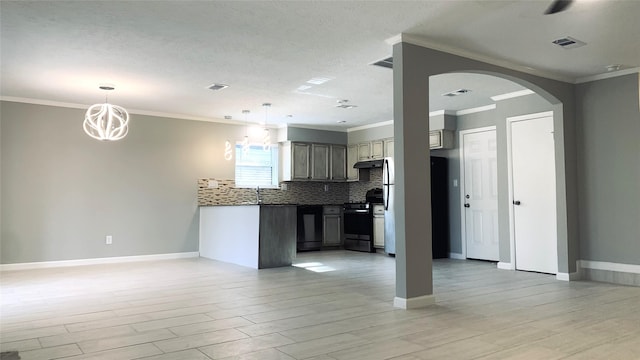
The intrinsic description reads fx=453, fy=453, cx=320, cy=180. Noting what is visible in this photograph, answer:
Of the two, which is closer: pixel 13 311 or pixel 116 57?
pixel 13 311

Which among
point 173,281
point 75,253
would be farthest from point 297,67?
point 75,253

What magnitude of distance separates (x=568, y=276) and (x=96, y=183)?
675 centimetres

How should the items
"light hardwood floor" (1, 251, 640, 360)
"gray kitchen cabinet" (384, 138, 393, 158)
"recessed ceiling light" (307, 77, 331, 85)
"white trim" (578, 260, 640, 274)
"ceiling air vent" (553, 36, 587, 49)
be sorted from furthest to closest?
"gray kitchen cabinet" (384, 138, 393, 158), "recessed ceiling light" (307, 77, 331, 85), "white trim" (578, 260, 640, 274), "ceiling air vent" (553, 36, 587, 49), "light hardwood floor" (1, 251, 640, 360)

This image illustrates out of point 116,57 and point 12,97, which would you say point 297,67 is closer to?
point 116,57

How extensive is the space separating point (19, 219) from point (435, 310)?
19.3ft

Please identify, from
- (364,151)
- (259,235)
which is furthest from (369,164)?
(259,235)

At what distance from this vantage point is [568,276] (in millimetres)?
5387

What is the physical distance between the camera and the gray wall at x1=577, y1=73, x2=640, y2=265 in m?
5.16

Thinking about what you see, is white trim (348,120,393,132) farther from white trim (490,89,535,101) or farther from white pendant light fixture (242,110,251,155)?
white trim (490,89,535,101)

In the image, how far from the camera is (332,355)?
2.72 metres

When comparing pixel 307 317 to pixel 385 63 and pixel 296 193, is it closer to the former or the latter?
pixel 385 63

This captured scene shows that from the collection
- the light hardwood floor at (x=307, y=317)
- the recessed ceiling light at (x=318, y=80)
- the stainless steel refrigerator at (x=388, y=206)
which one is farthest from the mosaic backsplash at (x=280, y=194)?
the recessed ceiling light at (x=318, y=80)

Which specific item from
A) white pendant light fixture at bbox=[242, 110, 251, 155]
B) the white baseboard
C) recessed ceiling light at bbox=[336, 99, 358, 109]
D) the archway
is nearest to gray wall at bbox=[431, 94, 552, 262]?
recessed ceiling light at bbox=[336, 99, 358, 109]

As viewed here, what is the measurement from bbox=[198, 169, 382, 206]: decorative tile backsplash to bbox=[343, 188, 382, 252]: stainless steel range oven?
0.45m
